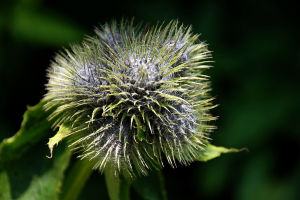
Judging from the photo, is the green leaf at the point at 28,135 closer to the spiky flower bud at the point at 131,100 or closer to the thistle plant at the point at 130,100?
the thistle plant at the point at 130,100

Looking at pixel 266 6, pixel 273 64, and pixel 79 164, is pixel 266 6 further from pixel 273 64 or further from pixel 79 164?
pixel 79 164

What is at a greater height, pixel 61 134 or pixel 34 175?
pixel 61 134

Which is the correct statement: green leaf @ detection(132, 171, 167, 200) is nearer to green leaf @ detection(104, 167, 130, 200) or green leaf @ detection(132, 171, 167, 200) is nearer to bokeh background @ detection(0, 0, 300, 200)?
green leaf @ detection(104, 167, 130, 200)

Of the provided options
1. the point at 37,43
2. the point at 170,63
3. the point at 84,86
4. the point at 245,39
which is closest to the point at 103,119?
the point at 84,86

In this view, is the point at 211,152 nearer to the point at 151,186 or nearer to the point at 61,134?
the point at 151,186

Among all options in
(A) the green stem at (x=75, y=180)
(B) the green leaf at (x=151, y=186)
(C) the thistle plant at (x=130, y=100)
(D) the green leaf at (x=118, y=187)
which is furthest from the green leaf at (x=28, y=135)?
(B) the green leaf at (x=151, y=186)

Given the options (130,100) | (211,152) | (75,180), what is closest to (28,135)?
(75,180)
